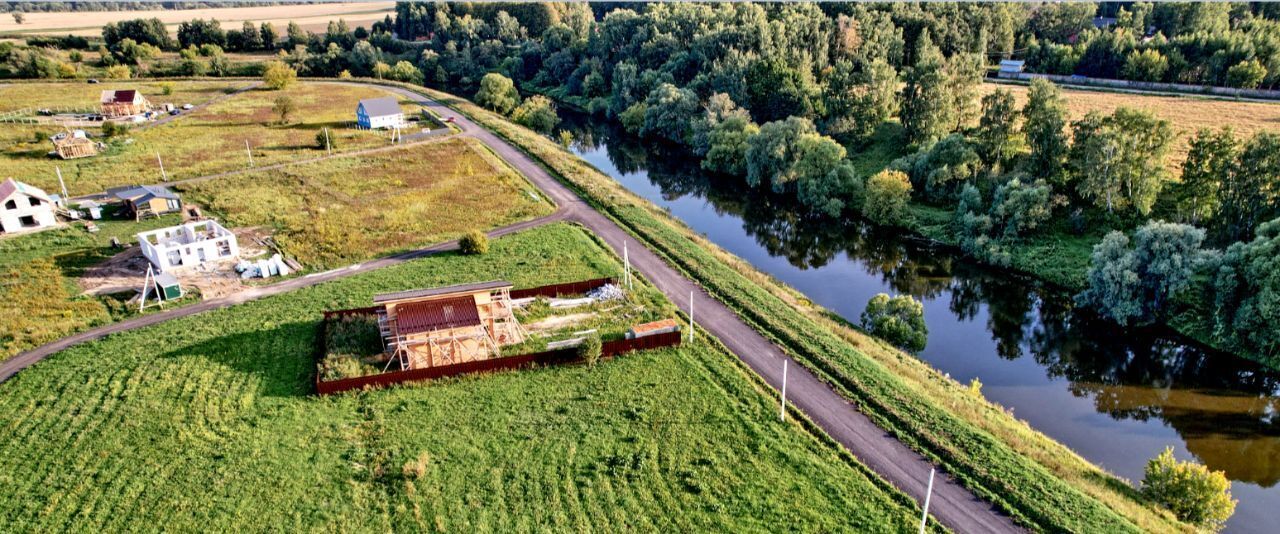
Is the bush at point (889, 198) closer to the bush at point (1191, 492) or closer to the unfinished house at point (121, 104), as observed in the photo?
the bush at point (1191, 492)

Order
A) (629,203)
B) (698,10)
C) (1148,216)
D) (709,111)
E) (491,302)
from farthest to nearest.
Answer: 1. (698,10)
2. (709,111)
3. (629,203)
4. (1148,216)
5. (491,302)

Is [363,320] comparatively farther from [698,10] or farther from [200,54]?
[200,54]

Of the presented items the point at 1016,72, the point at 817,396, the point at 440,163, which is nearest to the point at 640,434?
the point at 817,396

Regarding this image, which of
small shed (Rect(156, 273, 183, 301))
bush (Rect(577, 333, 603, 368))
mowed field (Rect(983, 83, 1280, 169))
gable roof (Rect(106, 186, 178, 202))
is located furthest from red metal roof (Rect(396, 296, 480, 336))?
mowed field (Rect(983, 83, 1280, 169))

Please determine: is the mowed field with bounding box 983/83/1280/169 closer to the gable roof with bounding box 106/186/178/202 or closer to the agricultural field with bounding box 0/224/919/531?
the agricultural field with bounding box 0/224/919/531

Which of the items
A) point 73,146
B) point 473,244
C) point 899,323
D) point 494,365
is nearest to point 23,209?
point 73,146

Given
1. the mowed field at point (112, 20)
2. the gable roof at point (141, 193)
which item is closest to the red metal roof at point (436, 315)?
the gable roof at point (141, 193)

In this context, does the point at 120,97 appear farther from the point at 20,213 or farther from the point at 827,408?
the point at 827,408
